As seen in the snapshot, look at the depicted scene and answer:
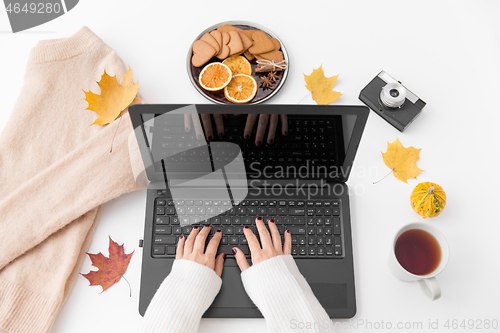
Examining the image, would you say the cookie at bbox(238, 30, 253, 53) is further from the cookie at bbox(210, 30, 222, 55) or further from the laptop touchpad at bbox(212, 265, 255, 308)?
the laptop touchpad at bbox(212, 265, 255, 308)

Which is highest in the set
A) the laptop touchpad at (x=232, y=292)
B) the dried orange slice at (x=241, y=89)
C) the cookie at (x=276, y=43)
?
the cookie at (x=276, y=43)

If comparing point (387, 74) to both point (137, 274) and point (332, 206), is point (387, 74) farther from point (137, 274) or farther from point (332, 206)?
point (137, 274)

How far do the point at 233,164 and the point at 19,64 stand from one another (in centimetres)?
68

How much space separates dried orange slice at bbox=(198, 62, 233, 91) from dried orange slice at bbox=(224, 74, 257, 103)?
0.06 feet

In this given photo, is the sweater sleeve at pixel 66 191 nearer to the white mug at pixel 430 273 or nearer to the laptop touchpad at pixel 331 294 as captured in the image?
the laptop touchpad at pixel 331 294

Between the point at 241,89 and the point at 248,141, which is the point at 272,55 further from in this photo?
the point at 248,141

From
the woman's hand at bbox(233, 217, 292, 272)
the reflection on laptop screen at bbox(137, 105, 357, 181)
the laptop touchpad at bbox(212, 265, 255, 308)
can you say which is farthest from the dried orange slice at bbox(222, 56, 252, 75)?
the laptop touchpad at bbox(212, 265, 255, 308)

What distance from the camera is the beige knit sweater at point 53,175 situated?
2.64 ft

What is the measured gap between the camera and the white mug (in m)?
0.73

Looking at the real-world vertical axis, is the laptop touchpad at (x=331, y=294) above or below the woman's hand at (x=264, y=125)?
below

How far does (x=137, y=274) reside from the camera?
32.5 inches

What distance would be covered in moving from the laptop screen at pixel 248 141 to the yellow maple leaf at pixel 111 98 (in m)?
0.21

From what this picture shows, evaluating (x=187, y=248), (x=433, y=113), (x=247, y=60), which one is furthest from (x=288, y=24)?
(x=187, y=248)

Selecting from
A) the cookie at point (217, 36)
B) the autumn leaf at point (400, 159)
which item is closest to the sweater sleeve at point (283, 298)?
the autumn leaf at point (400, 159)
